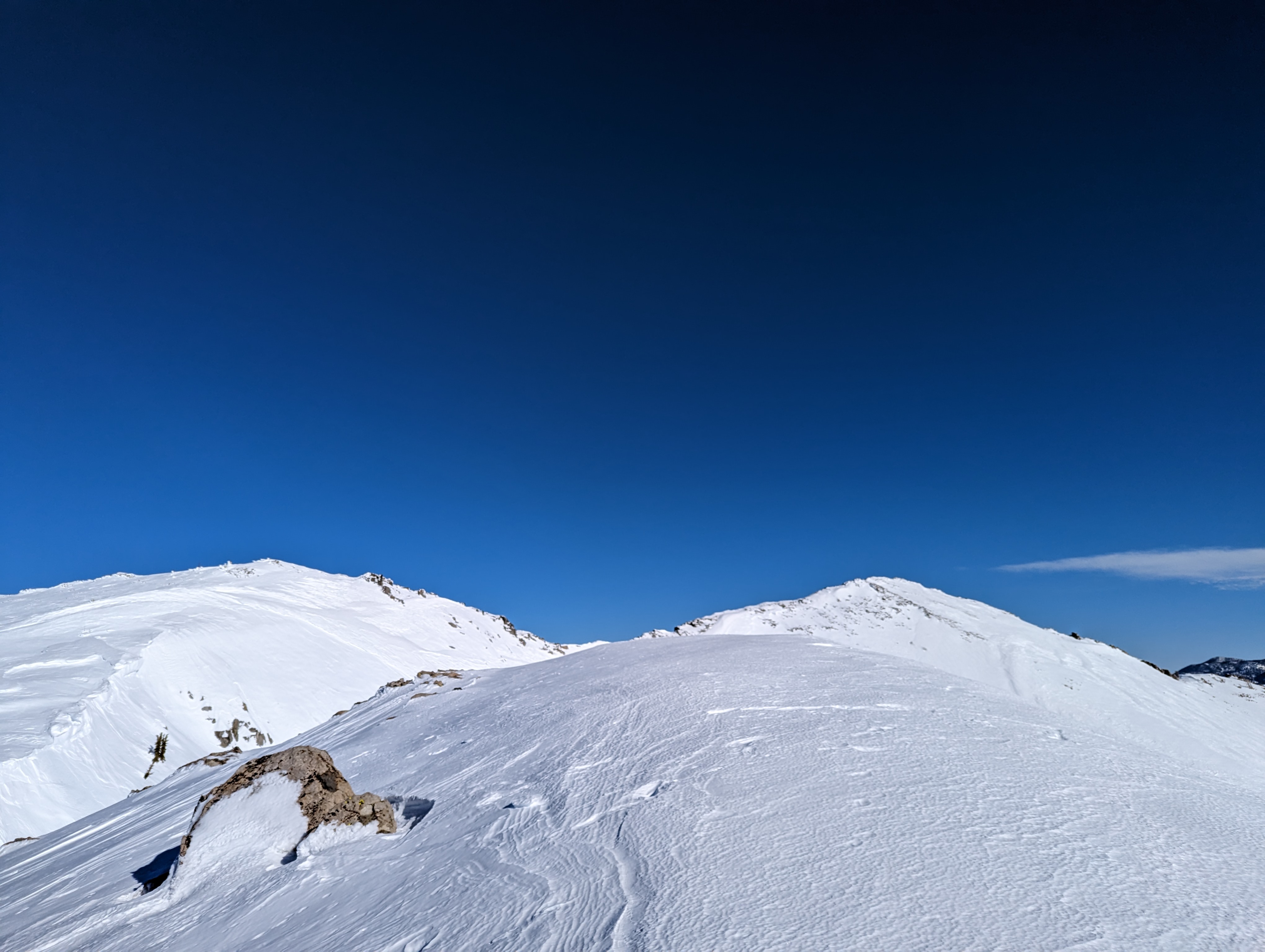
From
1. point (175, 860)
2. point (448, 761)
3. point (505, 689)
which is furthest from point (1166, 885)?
point (505, 689)

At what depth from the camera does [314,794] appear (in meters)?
5.21

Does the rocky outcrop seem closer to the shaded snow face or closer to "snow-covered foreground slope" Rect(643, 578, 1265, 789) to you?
the shaded snow face

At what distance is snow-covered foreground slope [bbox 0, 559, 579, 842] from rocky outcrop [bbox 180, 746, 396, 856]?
59.9 feet

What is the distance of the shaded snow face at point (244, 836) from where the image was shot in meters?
4.93

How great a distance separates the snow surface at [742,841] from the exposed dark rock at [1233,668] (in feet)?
241

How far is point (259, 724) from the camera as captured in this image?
2645cm

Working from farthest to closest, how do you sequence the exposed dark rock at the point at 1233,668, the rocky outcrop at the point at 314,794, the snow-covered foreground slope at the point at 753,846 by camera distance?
1. the exposed dark rock at the point at 1233,668
2. the rocky outcrop at the point at 314,794
3. the snow-covered foreground slope at the point at 753,846

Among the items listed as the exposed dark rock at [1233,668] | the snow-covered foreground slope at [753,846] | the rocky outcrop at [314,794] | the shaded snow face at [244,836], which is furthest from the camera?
the exposed dark rock at [1233,668]

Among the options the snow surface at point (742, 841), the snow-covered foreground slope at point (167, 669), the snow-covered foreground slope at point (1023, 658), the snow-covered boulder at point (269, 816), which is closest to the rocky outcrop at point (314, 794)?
the snow-covered boulder at point (269, 816)

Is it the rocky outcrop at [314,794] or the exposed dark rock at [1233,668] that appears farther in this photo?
the exposed dark rock at [1233,668]

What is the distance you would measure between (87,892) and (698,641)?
366 inches

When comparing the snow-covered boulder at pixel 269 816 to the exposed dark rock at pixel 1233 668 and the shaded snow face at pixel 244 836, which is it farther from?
the exposed dark rock at pixel 1233 668

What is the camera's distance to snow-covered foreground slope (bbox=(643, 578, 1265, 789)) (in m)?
26.5

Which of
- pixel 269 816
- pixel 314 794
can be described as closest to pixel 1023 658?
pixel 314 794
